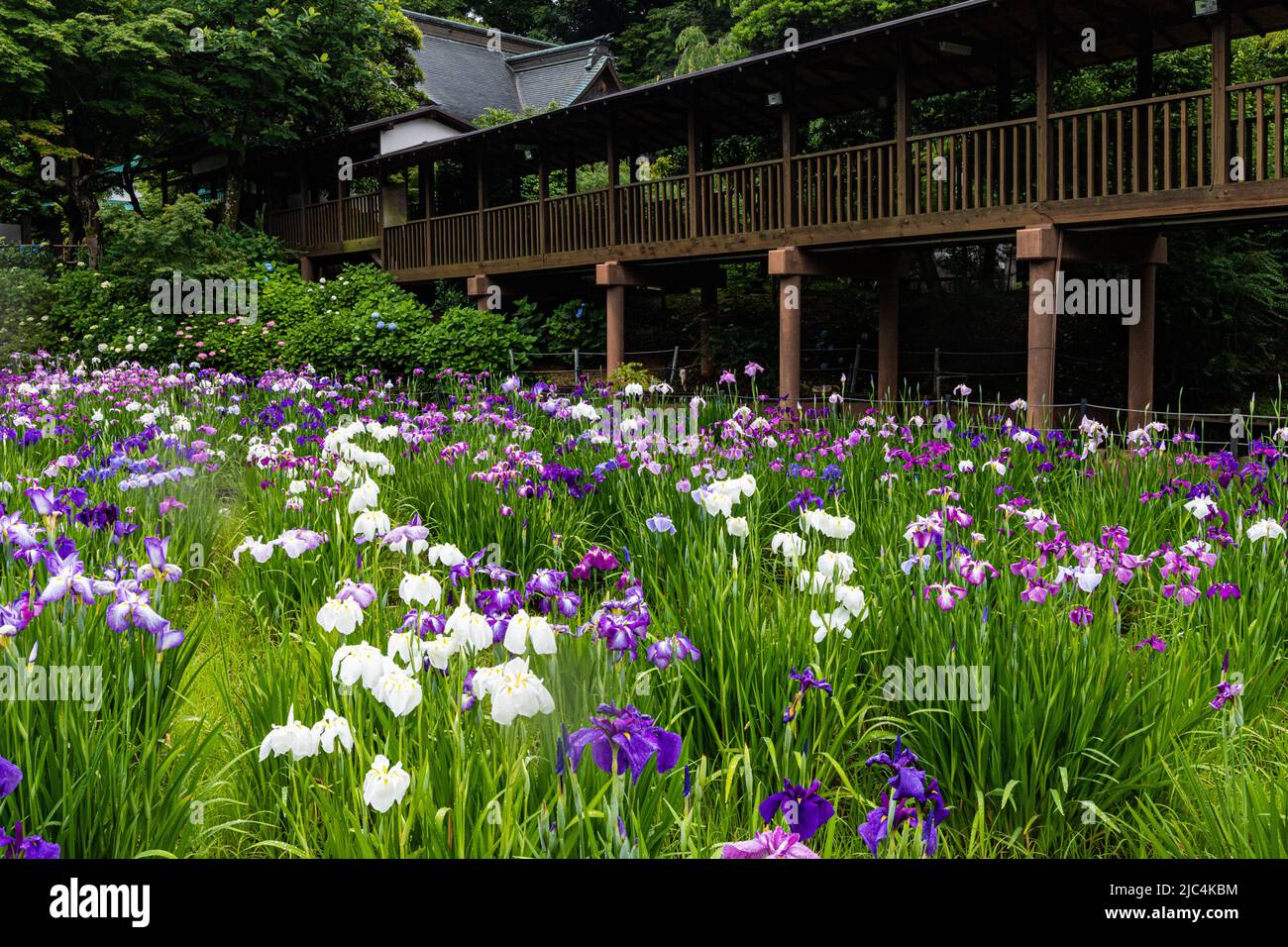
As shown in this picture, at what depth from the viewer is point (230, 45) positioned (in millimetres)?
22578

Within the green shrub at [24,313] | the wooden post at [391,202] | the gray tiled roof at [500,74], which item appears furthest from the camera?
the gray tiled roof at [500,74]

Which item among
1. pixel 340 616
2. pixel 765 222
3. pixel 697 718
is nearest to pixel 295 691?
pixel 340 616

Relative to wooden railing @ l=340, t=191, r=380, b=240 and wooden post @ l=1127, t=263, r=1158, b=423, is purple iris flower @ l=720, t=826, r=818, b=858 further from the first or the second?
wooden railing @ l=340, t=191, r=380, b=240

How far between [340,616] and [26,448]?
541 cm

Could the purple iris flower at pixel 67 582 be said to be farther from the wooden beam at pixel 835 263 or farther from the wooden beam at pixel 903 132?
the wooden beam at pixel 835 263

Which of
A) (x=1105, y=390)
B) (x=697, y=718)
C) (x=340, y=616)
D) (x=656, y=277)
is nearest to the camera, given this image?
(x=340, y=616)

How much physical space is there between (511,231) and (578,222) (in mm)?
1888

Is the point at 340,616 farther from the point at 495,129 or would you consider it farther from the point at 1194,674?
the point at 495,129

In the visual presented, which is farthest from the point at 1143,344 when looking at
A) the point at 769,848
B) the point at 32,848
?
the point at 32,848

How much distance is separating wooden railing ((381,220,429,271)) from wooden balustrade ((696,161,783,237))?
740 centimetres

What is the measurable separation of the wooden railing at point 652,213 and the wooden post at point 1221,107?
648 cm

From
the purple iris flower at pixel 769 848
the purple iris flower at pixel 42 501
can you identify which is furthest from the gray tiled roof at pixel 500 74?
the purple iris flower at pixel 769 848

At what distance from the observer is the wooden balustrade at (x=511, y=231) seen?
57.9ft
